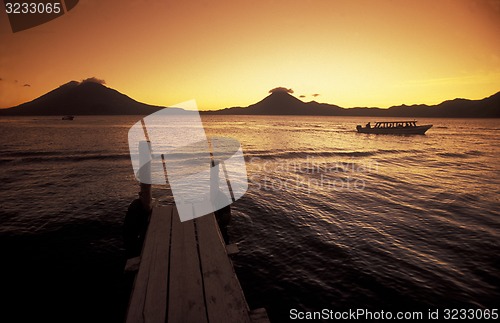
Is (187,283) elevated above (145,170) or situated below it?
below

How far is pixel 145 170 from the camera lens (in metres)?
7.46

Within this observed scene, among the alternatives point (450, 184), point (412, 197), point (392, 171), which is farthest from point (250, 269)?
point (392, 171)

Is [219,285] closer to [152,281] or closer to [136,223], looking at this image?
[152,281]

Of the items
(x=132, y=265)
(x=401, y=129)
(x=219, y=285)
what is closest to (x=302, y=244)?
(x=219, y=285)

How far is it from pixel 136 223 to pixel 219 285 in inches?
197

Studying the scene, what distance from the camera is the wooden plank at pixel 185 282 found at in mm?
3532

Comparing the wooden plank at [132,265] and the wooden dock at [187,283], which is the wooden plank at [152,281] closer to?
the wooden dock at [187,283]

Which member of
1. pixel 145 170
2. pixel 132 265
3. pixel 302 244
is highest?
pixel 145 170

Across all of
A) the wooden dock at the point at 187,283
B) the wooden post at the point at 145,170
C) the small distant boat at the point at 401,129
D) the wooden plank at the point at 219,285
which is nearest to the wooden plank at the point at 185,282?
the wooden dock at the point at 187,283

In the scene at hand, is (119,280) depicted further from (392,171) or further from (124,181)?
(392,171)

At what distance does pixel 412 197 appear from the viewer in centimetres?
1490

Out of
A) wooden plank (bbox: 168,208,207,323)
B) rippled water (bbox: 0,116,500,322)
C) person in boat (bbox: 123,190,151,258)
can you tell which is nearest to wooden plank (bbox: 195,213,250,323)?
wooden plank (bbox: 168,208,207,323)

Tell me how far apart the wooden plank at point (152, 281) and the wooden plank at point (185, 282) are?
0.41 ft

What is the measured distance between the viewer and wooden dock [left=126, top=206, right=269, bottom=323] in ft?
11.5
